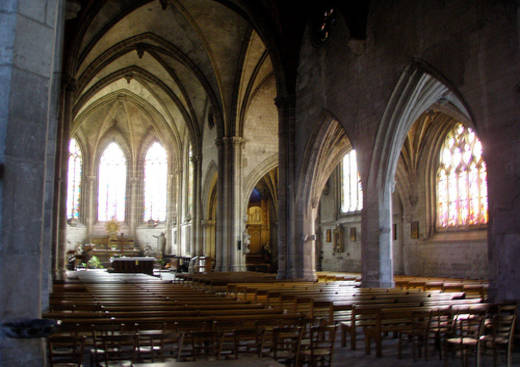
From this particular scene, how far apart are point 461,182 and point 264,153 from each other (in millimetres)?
10668

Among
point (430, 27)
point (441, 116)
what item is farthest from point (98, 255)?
point (430, 27)

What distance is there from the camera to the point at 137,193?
44.0 meters

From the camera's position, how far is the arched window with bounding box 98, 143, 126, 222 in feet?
144

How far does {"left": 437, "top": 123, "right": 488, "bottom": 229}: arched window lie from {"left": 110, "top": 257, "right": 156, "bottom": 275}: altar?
593 inches

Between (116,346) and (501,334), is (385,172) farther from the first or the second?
(116,346)

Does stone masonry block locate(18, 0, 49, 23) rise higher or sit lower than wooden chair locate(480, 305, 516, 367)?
higher

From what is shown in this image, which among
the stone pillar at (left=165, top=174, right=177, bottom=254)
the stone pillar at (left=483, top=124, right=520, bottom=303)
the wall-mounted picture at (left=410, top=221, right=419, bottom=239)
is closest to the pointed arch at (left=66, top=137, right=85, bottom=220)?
the stone pillar at (left=165, top=174, right=177, bottom=254)

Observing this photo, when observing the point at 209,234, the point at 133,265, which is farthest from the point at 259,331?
the point at 209,234

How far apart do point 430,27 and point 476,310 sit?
8.21 metres

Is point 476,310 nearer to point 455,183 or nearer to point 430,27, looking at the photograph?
point 430,27

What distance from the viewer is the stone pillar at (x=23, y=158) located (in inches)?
167

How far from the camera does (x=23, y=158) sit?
440 cm

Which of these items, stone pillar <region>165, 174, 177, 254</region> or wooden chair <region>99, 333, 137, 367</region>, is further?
stone pillar <region>165, 174, 177, 254</region>

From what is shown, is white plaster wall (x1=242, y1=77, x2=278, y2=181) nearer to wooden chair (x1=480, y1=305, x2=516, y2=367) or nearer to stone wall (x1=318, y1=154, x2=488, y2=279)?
stone wall (x1=318, y1=154, x2=488, y2=279)
